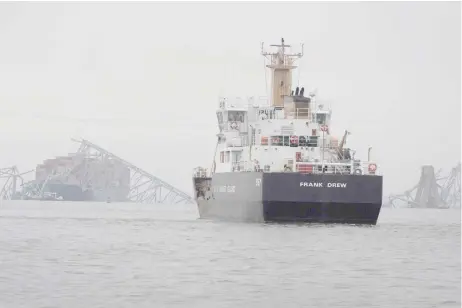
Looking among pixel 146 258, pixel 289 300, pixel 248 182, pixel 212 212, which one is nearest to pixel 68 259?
pixel 146 258

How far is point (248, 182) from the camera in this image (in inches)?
2207

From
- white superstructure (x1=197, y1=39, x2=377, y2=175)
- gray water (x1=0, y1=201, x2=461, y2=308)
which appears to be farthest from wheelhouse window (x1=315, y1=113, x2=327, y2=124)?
gray water (x1=0, y1=201, x2=461, y2=308)

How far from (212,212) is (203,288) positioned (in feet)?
128

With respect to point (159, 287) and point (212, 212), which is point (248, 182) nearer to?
point (212, 212)

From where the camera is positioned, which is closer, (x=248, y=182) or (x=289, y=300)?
(x=289, y=300)

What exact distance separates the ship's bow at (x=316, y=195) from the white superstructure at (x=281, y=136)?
172cm

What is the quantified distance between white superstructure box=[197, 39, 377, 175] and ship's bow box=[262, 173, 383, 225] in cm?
172

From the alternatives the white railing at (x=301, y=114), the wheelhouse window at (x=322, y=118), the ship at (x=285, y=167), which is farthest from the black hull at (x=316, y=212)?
the wheelhouse window at (x=322, y=118)

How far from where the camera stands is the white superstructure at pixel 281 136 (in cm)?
5719

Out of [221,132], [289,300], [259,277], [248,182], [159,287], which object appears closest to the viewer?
[289,300]

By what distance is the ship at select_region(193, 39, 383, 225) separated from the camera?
53.8 metres

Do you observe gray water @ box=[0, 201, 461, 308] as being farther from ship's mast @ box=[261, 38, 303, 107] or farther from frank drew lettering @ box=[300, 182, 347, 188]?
ship's mast @ box=[261, 38, 303, 107]

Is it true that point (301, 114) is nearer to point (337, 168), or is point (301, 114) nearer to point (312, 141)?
point (312, 141)

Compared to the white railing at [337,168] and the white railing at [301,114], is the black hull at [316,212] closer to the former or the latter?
the white railing at [337,168]
